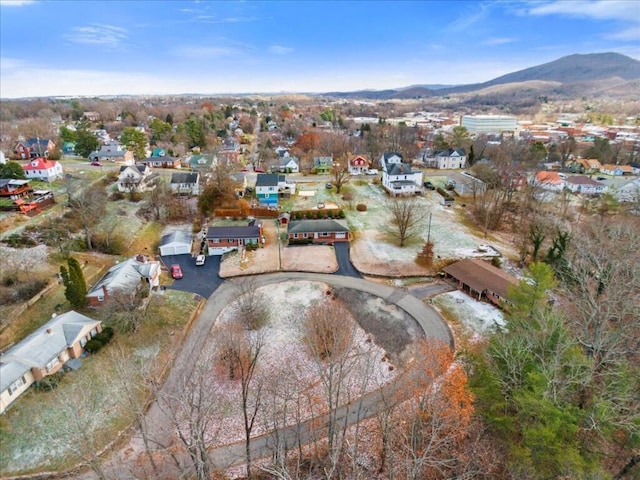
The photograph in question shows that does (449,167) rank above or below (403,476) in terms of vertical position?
above

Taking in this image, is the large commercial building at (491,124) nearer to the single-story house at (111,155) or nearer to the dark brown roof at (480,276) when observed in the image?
the single-story house at (111,155)

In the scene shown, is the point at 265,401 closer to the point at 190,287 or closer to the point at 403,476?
the point at 403,476

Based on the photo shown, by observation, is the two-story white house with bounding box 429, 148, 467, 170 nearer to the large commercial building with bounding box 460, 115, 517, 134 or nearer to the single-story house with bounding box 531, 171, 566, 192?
the single-story house with bounding box 531, 171, 566, 192

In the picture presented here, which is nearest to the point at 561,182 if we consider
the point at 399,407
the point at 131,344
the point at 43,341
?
the point at 399,407

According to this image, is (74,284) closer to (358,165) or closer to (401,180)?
(401,180)

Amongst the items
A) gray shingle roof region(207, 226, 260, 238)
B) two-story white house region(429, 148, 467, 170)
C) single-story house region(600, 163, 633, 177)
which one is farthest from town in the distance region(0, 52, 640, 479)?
two-story white house region(429, 148, 467, 170)

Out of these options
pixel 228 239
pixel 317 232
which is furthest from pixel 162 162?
pixel 317 232

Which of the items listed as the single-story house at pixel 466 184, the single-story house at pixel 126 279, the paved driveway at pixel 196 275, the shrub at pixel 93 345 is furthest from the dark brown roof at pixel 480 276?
the shrub at pixel 93 345
